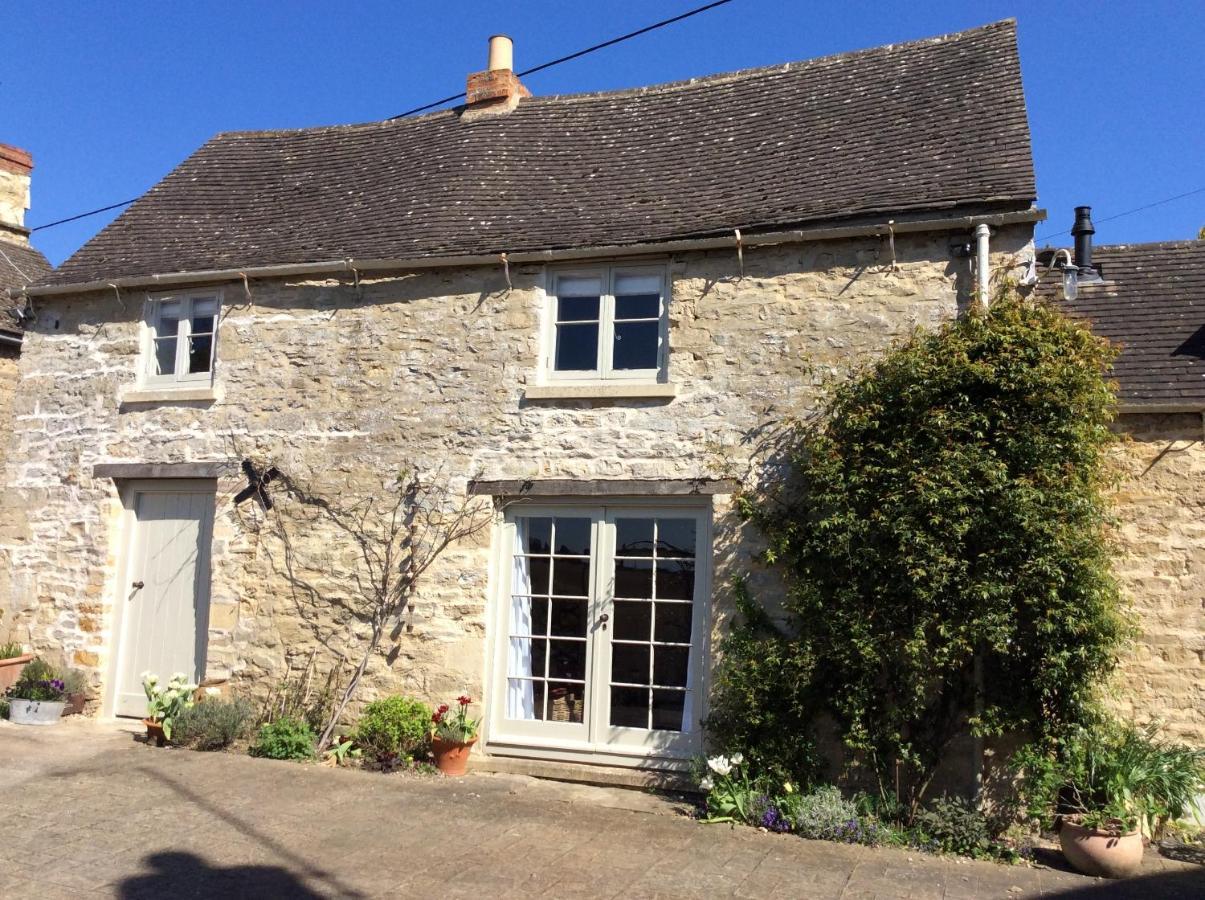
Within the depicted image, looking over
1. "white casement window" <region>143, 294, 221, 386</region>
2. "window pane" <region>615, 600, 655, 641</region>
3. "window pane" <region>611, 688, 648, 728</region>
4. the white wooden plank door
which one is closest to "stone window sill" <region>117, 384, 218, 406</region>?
"white casement window" <region>143, 294, 221, 386</region>

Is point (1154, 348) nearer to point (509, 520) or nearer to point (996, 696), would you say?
point (996, 696)

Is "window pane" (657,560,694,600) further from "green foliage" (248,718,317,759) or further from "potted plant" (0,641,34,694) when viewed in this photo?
"potted plant" (0,641,34,694)

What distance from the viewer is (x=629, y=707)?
8.05 metres

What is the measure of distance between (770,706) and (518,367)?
3.55m

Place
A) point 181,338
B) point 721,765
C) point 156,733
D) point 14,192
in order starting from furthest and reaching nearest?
point 14,192
point 181,338
point 156,733
point 721,765

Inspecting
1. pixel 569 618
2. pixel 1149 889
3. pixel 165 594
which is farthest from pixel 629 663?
pixel 165 594

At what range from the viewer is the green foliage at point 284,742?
27.0 ft

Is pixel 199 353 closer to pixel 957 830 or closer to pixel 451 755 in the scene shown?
pixel 451 755

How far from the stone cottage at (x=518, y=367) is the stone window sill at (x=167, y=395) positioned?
27 mm

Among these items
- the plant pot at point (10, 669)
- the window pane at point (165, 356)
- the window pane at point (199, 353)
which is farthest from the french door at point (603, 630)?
the plant pot at point (10, 669)

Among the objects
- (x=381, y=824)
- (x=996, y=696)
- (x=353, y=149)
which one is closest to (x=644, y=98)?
(x=353, y=149)

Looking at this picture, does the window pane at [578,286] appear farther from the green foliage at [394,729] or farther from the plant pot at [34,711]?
the plant pot at [34,711]

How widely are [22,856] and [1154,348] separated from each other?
873cm

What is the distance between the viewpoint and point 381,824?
654cm
